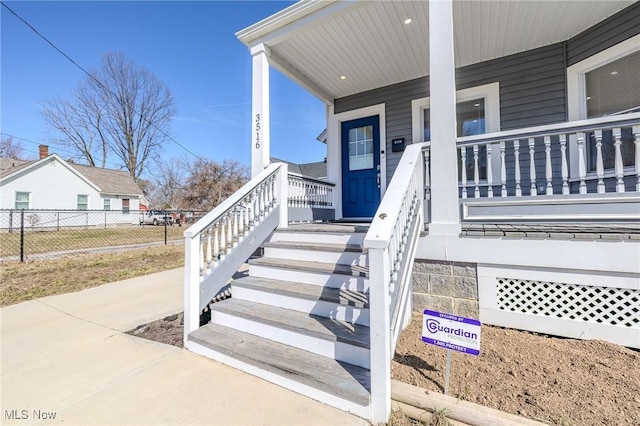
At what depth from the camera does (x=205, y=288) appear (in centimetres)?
280

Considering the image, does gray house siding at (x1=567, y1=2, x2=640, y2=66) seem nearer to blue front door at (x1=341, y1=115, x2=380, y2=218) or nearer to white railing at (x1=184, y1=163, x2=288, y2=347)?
blue front door at (x1=341, y1=115, x2=380, y2=218)

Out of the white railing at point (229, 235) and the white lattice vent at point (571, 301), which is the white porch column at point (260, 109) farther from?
the white lattice vent at point (571, 301)

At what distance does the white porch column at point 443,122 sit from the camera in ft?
9.24

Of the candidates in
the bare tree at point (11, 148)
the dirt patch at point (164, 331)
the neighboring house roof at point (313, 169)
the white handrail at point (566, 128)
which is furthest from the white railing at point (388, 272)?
the bare tree at point (11, 148)

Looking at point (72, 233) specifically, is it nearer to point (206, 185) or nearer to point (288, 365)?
point (206, 185)

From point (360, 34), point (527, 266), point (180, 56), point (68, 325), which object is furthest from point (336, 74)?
point (180, 56)

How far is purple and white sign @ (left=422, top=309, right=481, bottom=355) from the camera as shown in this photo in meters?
1.74

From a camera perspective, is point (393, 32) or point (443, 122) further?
point (393, 32)

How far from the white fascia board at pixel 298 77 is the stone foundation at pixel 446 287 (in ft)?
12.0

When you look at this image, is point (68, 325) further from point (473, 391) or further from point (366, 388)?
point (473, 391)

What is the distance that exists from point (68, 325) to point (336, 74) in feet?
16.8

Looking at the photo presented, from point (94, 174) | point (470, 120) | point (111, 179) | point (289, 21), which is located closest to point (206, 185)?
point (111, 179)

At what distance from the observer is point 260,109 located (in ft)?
13.8

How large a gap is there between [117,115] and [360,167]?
27.2m
